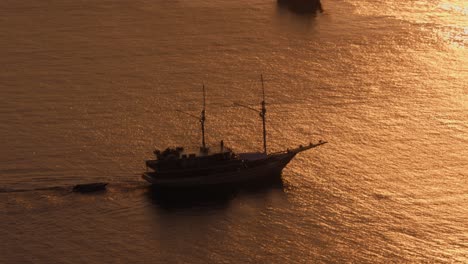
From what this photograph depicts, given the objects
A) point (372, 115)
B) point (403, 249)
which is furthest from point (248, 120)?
point (403, 249)

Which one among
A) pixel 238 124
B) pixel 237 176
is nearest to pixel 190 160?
pixel 237 176

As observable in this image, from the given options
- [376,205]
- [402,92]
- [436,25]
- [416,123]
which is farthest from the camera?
[436,25]

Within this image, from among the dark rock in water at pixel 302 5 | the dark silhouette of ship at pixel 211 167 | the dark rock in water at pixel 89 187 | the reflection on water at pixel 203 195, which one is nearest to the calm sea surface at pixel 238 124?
the reflection on water at pixel 203 195

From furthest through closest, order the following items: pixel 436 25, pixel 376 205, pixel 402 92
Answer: pixel 436 25, pixel 402 92, pixel 376 205

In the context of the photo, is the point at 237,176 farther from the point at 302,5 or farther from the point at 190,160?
the point at 302,5

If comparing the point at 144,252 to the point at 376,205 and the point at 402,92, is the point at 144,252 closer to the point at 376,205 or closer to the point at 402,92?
the point at 376,205

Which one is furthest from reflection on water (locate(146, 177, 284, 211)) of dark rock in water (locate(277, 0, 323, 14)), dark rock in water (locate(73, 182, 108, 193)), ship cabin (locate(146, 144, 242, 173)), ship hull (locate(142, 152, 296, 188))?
dark rock in water (locate(277, 0, 323, 14))

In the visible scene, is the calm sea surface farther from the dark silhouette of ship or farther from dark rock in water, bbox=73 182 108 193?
the dark silhouette of ship

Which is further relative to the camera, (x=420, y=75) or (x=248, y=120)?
(x=420, y=75)
